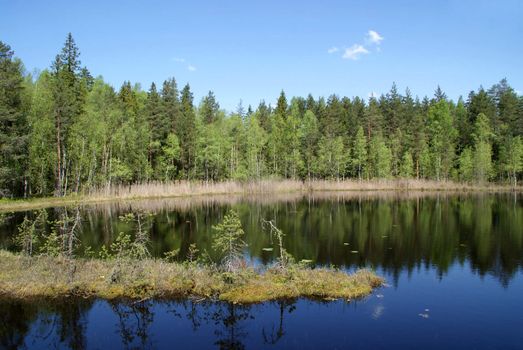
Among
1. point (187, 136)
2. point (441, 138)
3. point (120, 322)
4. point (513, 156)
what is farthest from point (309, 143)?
point (120, 322)

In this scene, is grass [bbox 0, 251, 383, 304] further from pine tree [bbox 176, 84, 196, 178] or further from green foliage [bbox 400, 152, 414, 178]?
green foliage [bbox 400, 152, 414, 178]

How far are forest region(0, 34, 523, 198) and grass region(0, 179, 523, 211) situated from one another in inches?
99.6

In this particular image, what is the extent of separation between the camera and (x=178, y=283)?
16.4 meters

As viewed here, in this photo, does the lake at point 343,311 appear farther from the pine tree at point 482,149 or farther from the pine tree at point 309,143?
the pine tree at point 309,143

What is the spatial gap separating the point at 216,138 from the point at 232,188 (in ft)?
33.3

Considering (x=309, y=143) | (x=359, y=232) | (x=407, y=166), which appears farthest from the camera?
(x=309, y=143)

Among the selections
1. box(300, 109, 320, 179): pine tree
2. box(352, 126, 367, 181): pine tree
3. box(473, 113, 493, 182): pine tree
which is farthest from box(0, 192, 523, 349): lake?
box(352, 126, 367, 181): pine tree

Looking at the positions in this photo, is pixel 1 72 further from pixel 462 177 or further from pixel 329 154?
pixel 462 177

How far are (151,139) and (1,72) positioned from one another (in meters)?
25.6

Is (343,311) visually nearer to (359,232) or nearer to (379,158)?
(359,232)

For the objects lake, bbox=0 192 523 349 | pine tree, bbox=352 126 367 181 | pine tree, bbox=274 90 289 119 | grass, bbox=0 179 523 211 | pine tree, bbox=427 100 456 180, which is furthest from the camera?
pine tree, bbox=274 90 289 119

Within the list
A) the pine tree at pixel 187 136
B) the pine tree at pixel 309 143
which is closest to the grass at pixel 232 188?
the pine tree at pixel 309 143

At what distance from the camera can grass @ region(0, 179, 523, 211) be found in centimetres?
4653

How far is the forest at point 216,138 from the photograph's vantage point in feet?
161
